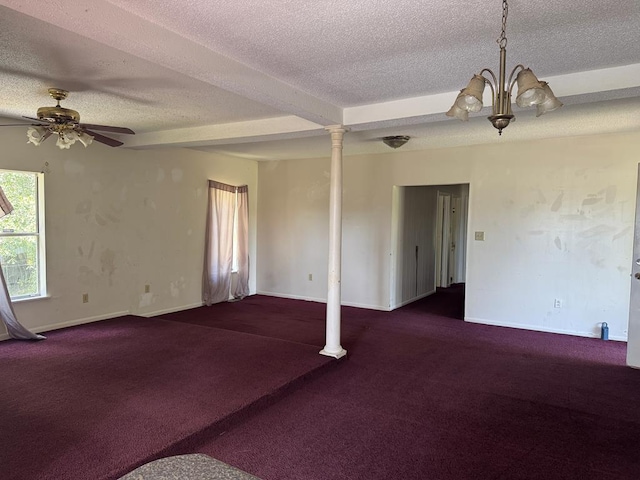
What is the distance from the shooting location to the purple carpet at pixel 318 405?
2502 millimetres

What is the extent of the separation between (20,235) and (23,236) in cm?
3

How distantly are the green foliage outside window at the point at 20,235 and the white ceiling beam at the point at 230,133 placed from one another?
1.26 metres

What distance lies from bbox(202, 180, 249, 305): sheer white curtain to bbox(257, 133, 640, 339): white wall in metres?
1.30

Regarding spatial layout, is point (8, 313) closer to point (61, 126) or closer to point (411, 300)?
point (61, 126)

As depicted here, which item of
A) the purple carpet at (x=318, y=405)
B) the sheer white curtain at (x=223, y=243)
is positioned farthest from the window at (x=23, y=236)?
the sheer white curtain at (x=223, y=243)

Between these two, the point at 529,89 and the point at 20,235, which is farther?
the point at 20,235

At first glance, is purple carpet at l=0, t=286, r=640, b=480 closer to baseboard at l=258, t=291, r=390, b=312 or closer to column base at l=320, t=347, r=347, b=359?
column base at l=320, t=347, r=347, b=359

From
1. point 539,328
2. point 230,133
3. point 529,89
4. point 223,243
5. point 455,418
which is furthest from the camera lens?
point 223,243

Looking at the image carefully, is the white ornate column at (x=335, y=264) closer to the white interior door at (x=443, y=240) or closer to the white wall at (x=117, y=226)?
the white wall at (x=117, y=226)

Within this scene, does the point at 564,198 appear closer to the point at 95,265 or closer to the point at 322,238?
the point at 322,238

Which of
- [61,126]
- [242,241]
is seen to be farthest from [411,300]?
[61,126]

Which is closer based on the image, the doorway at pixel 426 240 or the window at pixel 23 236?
the window at pixel 23 236

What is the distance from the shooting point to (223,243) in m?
7.04

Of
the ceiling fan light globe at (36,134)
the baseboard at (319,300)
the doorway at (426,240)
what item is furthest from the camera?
the doorway at (426,240)
